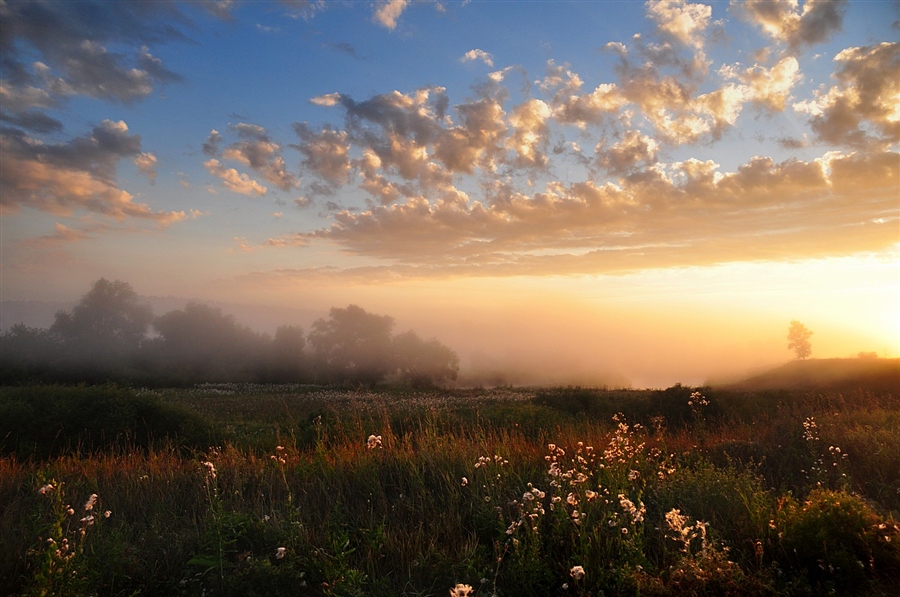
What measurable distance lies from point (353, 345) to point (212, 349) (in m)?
17.3

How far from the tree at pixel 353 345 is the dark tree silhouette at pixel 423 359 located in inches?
66.2

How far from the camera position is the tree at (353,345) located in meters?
68.9

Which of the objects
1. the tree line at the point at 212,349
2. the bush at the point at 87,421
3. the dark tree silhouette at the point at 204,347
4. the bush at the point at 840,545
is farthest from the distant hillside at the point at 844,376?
the dark tree silhouette at the point at 204,347

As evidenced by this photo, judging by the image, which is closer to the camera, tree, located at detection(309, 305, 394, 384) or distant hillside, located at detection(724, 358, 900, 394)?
distant hillside, located at detection(724, 358, 900, 394)

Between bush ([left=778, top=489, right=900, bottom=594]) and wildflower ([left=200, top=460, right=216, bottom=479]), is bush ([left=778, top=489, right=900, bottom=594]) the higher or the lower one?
the lower one

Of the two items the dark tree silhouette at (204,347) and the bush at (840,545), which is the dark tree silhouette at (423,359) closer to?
the dark tree silhouette at (204,347)

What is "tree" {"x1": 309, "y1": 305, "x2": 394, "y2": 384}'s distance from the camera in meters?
68.9

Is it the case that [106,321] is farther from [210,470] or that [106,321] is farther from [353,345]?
[210,470]

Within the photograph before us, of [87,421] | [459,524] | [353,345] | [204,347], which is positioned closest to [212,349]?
[204,347]

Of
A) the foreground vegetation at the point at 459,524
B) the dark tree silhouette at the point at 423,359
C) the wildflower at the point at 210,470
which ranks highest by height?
the wildflower at the point at 210,470

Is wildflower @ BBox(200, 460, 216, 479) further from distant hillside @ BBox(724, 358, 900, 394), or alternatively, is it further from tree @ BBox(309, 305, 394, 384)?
tree @ BBox(309, 305, 394, 384)

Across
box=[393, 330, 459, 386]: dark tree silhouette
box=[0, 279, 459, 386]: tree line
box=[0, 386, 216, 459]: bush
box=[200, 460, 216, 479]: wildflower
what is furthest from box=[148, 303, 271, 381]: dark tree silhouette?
box=[200, 460, 216, 479]: wildflower

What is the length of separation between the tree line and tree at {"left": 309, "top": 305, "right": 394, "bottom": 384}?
132 millimetres

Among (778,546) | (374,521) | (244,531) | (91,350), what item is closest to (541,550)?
(374,521)
